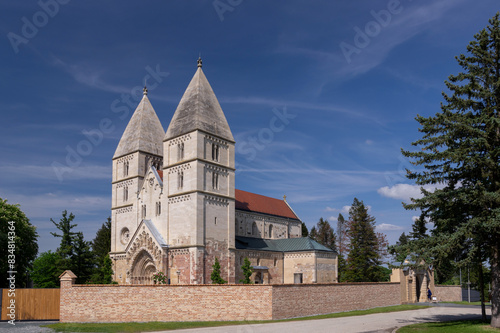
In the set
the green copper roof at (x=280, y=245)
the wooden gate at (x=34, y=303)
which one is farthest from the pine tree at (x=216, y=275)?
the wooden gate at (x=34, y=303)

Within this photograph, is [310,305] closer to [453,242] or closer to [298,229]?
[453,242]

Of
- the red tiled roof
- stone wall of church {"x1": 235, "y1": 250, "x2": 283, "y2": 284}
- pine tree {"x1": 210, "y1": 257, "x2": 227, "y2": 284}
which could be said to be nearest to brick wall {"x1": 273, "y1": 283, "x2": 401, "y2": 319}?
pine tree {"x1": 210, "y1": 257, "x2": 227, "y2": 284}

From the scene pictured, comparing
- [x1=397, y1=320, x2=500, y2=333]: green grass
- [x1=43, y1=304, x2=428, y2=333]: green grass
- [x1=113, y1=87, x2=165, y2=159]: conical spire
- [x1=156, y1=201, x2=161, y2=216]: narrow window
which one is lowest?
[x1=43, y1=304, x2=428, y2=333]: green grass

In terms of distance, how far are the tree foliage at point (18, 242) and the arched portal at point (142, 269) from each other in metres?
10.6

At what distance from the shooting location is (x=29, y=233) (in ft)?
144

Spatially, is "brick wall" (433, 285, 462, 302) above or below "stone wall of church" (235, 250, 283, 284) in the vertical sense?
below

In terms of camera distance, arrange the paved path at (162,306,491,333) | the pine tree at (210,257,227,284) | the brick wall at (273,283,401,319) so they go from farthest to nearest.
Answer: the pine tree at (210,257,227,284) → the brick wall at (273,283,401,319) → the paved path at (162,306,491,333)

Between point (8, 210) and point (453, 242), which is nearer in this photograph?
point (453, 242)

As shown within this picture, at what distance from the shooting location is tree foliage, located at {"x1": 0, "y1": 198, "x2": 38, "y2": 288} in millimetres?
38466


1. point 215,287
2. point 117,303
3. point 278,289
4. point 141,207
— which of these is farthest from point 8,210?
point 278,289

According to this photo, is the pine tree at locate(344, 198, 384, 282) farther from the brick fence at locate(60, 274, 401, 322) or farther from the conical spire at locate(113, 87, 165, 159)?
the brick fence at locate(60, 274, 401, 322)

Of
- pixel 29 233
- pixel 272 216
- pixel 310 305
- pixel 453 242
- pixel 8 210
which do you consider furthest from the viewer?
pixel 272 216

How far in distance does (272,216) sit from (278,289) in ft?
102

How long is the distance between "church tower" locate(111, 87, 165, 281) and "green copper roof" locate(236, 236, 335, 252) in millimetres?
11852
